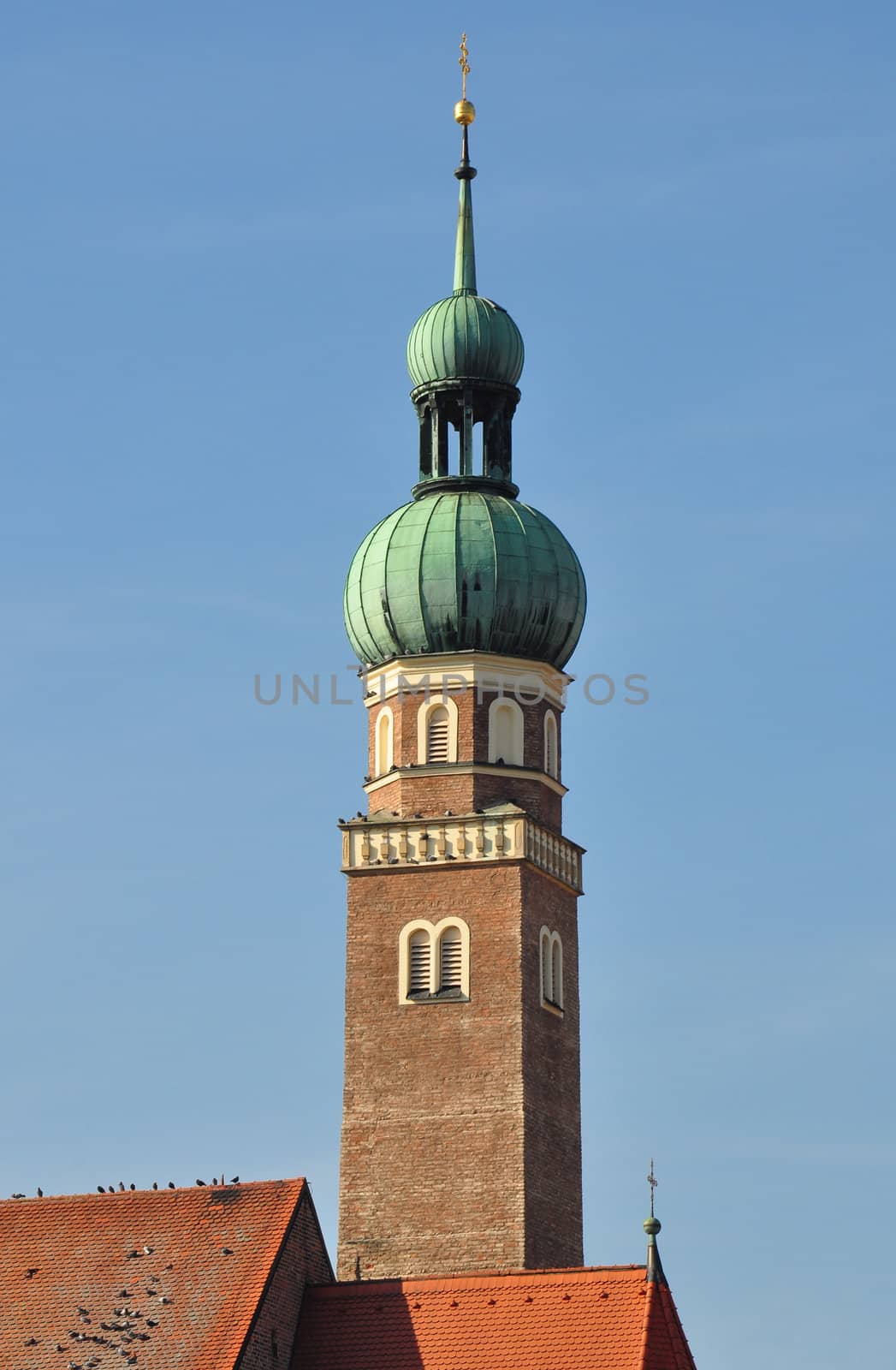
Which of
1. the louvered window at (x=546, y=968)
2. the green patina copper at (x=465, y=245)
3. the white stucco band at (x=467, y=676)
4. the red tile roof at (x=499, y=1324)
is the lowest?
the red tile roof at (x=499, y=1324)

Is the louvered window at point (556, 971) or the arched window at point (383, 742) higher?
the arched window at point (383, 742)

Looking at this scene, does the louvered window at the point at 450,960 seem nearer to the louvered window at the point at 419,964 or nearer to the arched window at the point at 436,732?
the louvered window at the point at 419,964

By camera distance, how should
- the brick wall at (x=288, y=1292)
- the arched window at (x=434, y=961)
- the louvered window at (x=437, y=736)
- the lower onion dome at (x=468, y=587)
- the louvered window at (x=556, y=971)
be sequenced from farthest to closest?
the lower onion dome at (x=468, y=587)
the louvered window at (x=437, y=736)
the louvered window at (x=556, y=971)
the arched window at (x=434, y=961)
the brick wall at (x=288, y=1292)

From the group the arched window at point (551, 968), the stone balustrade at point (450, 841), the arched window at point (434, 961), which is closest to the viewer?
the arched window at point (434, 961)

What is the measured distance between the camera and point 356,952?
60.9 m

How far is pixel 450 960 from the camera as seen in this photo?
6025 centimetres

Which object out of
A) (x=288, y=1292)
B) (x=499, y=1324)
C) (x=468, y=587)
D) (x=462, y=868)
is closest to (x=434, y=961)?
(x=462, y=868)

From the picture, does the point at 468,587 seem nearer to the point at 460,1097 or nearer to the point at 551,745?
the point at 551,745

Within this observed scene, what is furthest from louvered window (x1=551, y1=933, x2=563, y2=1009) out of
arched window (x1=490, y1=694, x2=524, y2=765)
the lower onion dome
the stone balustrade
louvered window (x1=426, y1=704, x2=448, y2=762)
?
the lower onion dome

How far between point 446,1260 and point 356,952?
611cm

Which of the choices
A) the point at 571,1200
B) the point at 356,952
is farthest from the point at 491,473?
the point at 571,1200

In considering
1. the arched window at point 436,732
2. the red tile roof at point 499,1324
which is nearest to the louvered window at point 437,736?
the arched window at point 436,732

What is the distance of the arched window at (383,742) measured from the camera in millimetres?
62875

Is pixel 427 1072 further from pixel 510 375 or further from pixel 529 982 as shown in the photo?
pixel 510 375
